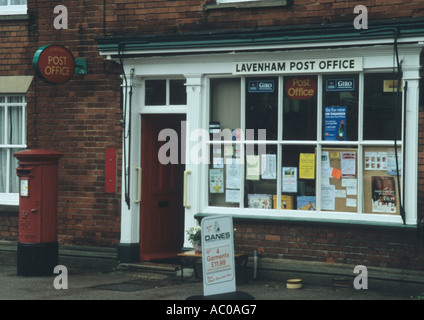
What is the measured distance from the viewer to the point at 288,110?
435 inches

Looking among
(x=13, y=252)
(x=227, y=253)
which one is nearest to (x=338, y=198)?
(x=227, y=253)

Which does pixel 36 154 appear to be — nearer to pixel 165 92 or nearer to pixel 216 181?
pixel 165 92

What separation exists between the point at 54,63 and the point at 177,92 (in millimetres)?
1895

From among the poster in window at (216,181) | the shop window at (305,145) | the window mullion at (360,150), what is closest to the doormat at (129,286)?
the shop window at (305,145)

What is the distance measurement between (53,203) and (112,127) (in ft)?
4.98

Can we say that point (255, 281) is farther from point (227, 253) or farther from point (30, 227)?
point (30, 227)

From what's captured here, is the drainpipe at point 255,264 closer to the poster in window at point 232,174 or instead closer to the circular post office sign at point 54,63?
the poster in window at point 232,174

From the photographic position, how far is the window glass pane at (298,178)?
1091 centimetres

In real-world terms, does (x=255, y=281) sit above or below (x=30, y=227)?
below

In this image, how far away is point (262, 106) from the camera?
11.2 meters

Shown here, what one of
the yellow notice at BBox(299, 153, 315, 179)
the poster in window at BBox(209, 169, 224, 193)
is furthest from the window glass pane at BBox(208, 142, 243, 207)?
the yellow notice at BBox(299, 153, 315, 179)

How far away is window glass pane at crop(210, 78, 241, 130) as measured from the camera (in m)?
11.5

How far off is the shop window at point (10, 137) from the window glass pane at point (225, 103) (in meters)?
3.52

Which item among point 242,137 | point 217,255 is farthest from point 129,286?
point 242,137
